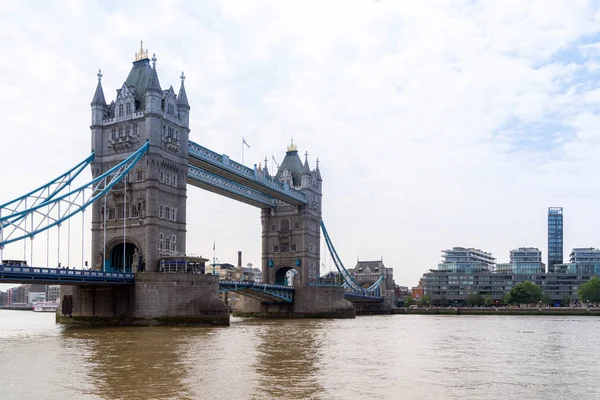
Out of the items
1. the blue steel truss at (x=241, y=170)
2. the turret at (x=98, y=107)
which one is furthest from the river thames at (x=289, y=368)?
the blue steel truss at (x=241, y=170)

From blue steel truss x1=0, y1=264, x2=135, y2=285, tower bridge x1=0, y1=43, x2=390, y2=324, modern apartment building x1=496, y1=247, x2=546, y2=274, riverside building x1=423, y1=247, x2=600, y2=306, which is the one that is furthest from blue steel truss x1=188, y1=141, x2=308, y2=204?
modern apartment building x1=496, y1=247, x2=546, y2=274

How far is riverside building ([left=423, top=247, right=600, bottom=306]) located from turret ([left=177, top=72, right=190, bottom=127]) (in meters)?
107

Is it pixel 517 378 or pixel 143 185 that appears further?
pixel 143 185

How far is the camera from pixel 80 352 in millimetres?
35875

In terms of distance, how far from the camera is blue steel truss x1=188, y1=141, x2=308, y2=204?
7478cm

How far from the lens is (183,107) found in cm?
7031

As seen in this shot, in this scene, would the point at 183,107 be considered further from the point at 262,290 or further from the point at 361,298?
the point at 361,298

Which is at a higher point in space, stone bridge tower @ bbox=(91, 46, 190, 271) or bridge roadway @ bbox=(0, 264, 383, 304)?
stone bridge tower @ bbox=(91, 46, 190, 271)

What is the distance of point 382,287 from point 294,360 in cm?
11040

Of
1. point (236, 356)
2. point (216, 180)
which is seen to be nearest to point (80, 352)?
point (236, 356)

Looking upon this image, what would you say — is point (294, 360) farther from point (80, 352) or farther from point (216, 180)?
point (216, 180)

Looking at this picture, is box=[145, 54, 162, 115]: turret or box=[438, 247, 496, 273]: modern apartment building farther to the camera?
box=[438, 247, 496, 273]: modern apartment building

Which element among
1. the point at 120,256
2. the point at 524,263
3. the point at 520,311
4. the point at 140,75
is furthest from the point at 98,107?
the point at 524,263

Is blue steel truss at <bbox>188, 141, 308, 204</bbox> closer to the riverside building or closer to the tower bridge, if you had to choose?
the tower bridge
